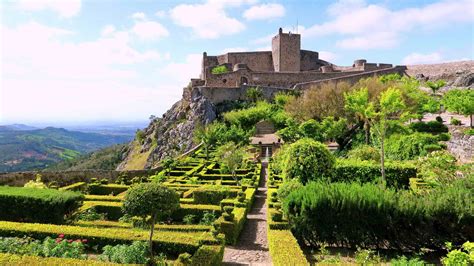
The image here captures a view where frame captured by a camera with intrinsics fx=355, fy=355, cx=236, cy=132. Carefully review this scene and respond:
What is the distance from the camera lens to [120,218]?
1214cm

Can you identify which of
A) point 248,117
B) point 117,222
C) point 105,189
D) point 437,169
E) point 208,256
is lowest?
point 117,222

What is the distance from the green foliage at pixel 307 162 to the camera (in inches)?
602

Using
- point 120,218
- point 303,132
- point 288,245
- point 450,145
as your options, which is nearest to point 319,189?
point 288,245

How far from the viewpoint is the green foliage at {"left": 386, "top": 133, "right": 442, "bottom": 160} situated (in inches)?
858

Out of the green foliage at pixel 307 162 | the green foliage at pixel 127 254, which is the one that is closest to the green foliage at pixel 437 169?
the green foliage at pixel 307 162

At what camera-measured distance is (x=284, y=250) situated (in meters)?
8.20

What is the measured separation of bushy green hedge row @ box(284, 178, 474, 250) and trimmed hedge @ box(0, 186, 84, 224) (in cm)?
690

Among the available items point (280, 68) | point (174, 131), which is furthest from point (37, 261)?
point (280, 68)

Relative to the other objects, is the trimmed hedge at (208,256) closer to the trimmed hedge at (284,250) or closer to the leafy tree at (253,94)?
the trimmed hedge at (284,250)

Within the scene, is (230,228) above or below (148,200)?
below

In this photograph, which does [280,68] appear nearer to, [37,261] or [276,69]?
[276,69]

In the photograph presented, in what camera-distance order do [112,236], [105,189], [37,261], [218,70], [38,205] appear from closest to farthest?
[37,261] → [112,236] → [38,205] → [105,189] → [218,70]

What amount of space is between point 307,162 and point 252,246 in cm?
595

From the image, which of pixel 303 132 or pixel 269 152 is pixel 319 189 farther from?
pixel 269 152
